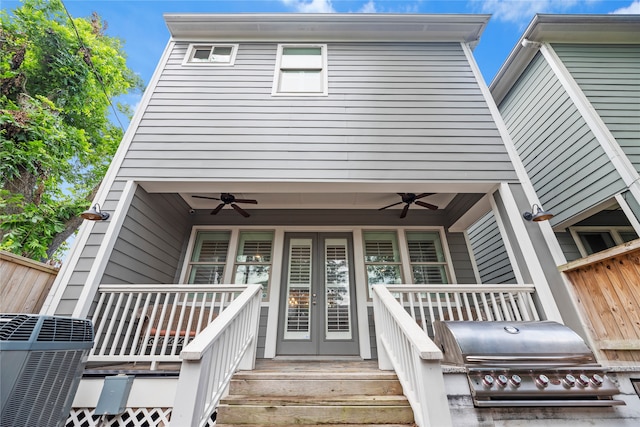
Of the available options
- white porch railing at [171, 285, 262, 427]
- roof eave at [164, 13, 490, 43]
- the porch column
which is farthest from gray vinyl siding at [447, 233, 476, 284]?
roof eave at [164, 13, 490, 43]

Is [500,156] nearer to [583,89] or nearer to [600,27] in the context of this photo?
[583,89]

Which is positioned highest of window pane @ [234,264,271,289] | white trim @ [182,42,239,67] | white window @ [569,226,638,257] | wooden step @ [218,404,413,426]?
white trim @ [182,42,239,67]

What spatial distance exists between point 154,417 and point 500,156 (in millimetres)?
5239

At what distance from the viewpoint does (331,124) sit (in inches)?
160

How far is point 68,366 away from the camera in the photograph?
1.98m

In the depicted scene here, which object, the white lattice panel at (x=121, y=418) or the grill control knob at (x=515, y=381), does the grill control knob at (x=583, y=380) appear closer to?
the grill control knob at (x=515, y=381)

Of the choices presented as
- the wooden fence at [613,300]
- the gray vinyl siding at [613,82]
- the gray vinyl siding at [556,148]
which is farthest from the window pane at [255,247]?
the gray vinyl siding at [613,82]

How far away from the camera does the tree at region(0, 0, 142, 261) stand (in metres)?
4.86

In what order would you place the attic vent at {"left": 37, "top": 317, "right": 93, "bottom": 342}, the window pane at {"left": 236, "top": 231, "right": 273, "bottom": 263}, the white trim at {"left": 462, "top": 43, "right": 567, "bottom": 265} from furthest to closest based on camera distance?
1. the window pane at {"left": 236, "top": 231, "right": 273, "bottom": 263}
2. the white trim at {"left": 462, "top": 43, "right": 567, "bottom": 265}
3. the attic vent at {"left": 37, "top": 317, "right": 93, "bottom": 342}

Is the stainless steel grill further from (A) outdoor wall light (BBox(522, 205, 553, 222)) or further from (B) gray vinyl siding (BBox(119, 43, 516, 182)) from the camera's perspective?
(B) gray vinyl siding (BBox(119, 43, 516, 182))

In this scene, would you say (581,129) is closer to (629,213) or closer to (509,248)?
(629,213)

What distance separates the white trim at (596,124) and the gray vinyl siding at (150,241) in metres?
6.60

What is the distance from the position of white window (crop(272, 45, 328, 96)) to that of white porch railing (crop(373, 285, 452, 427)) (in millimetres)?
3697

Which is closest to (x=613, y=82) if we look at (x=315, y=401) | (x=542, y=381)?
(x=542, y=381)
